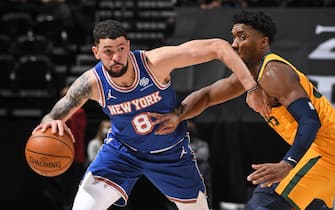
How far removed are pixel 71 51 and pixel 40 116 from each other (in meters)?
1.94

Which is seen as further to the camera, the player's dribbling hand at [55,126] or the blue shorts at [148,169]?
→ the blue shorts at [148,169]

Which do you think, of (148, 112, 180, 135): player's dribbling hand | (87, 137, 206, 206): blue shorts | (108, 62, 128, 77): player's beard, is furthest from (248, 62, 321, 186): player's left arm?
(87, 137, 206, 206): blue shorts

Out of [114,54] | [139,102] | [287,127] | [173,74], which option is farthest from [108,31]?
[173,74]

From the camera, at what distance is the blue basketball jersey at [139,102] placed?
4762 millimetres

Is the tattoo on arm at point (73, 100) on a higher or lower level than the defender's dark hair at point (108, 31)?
lower

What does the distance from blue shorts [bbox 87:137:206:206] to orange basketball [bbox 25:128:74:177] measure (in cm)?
22

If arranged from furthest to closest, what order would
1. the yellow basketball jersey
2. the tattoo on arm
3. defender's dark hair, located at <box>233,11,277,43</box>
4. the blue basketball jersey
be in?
the tattoo on arm < the blue basketball jersey < defender's dark hair, located at <box>233,11,277,43</box> < the yellow basketball jersey

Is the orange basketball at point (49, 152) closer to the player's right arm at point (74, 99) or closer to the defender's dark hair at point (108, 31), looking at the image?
the player's right arm at point (74, 99)

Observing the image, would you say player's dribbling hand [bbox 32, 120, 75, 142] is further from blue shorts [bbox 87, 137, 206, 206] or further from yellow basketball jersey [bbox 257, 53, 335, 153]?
yellow basketball jersey [bbox 257, 53, 335, 153]

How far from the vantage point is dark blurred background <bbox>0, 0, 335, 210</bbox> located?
841cm

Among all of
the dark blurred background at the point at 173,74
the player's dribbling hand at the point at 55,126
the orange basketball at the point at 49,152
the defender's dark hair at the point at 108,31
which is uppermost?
the defender's dark hair at the point at 108,31

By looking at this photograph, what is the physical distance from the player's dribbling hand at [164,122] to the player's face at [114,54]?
1.29ft

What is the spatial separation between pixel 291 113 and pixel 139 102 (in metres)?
1.20

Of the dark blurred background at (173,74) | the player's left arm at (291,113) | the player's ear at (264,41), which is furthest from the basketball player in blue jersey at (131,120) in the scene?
the dark blurred background at (173,74)
